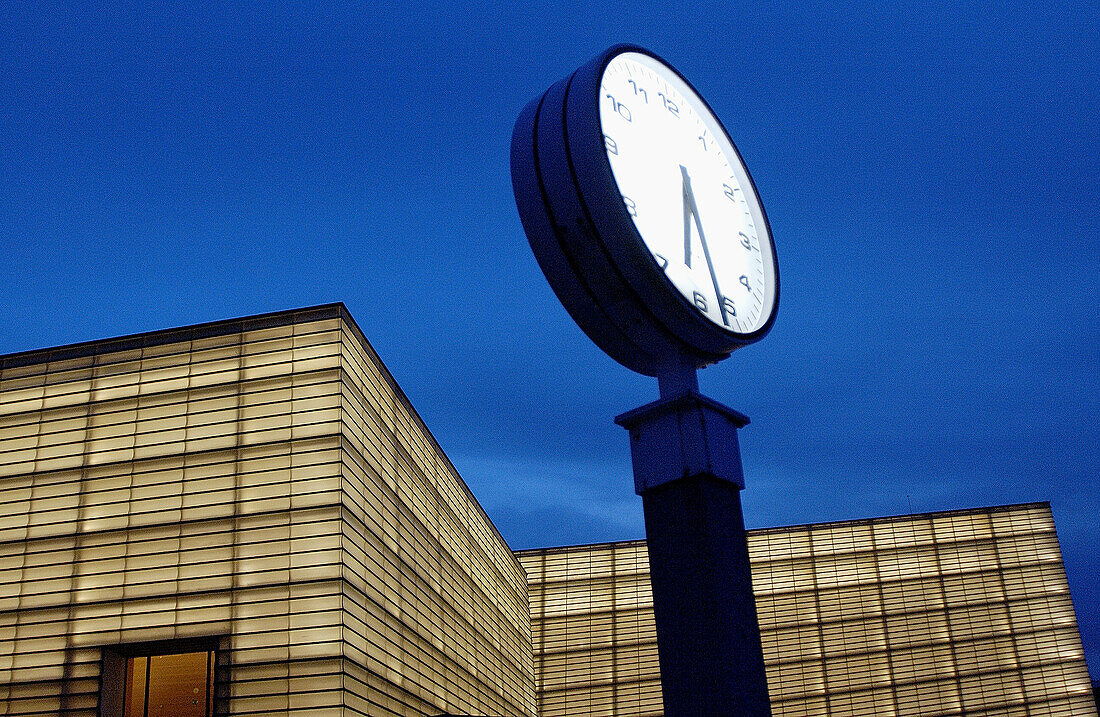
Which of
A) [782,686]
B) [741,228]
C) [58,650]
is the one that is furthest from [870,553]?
[741,228]

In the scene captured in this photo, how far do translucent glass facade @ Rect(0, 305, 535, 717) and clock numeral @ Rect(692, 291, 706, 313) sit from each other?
10020 millimetres

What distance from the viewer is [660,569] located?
449 centimetres

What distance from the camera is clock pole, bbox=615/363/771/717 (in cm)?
420

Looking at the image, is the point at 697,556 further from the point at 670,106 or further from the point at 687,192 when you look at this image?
the point at 670,106

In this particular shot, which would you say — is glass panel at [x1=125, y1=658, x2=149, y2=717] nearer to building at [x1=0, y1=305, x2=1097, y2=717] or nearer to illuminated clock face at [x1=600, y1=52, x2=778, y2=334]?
building at [x1=0, y1=305, x2=1097, y2=717]

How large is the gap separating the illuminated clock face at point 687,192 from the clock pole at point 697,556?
63cm

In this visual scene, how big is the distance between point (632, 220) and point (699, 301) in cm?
65

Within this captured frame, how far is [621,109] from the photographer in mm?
5137

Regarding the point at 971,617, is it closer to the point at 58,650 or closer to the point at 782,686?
the point at 782,686

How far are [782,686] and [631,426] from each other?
1015 inches

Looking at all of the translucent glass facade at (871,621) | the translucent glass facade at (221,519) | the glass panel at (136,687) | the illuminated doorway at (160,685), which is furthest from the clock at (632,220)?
the translucent glass facade at (871,621)

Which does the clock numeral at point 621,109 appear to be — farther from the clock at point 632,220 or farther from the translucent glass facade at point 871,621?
the translucent glass facade at point 871,621

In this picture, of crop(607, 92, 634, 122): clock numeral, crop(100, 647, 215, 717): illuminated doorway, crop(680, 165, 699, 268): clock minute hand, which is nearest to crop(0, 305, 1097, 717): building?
crop(100, 647, 215, 717): illuminated doorway

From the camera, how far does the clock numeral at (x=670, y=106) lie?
561cm
